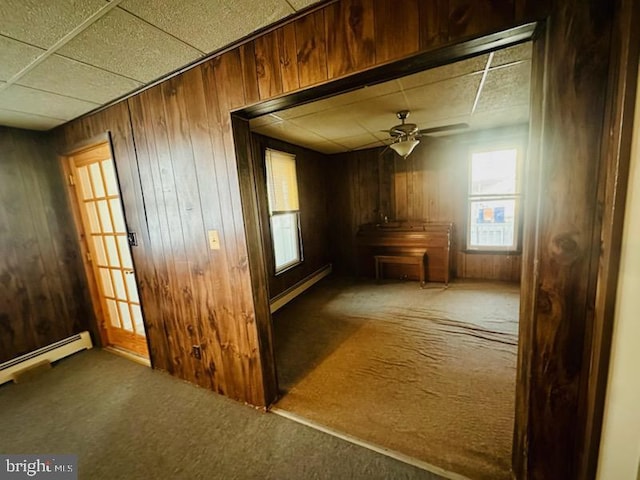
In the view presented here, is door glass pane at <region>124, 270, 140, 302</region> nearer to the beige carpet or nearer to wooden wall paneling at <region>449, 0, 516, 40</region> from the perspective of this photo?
the beige carpet

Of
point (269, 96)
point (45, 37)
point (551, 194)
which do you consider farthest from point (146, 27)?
point (551, 194)

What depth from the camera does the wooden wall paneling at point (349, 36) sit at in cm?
109

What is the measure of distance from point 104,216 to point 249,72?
7.00 ft

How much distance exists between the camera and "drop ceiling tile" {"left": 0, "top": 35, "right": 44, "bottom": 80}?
1.23 m

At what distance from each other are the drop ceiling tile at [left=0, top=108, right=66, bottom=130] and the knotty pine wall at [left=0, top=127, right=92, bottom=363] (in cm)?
14

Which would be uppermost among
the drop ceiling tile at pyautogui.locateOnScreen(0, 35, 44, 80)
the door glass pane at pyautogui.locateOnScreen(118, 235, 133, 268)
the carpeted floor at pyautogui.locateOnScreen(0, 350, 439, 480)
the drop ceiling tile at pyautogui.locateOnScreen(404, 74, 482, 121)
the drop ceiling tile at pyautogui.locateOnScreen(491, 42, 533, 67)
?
the drop ceiling tile at pyautogui.locateOnScreen(0, 35, 44, 80)

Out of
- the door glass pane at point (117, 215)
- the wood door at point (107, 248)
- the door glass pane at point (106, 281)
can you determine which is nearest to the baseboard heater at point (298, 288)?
the wood door at point (107, 248)

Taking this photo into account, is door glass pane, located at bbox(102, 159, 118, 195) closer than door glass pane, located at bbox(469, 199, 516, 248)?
Yes

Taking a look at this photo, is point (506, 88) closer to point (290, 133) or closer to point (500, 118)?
point (500, 118)

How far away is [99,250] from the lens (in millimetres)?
2631

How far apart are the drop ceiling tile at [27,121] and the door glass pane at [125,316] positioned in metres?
1.74

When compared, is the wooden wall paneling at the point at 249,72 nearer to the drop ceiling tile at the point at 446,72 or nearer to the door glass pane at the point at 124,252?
the drop ceiling tile at the point at 446,72

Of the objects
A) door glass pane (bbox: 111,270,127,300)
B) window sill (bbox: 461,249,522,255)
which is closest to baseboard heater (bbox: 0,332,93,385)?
door glass pane (bbox: 111,270,127,300)

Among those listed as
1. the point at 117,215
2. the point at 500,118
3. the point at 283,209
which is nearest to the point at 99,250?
the point at 117,215
